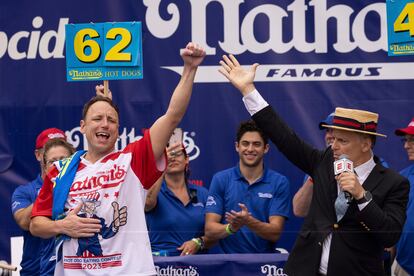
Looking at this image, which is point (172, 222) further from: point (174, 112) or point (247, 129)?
point (174, 112)

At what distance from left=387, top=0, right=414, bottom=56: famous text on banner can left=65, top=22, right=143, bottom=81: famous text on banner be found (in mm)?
1679

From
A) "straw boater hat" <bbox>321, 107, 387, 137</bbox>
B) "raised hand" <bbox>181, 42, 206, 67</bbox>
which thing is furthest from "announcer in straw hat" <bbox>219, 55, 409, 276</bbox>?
"raised hand" <bbox>181, 42, 206, 67</bbox>

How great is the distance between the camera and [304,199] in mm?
6129

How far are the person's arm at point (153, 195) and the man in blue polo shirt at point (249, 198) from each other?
0.38 meters

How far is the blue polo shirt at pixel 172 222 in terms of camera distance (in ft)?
20.8

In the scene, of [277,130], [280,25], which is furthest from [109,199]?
[280,25]

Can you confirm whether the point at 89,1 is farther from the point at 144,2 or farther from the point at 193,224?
the point at 193,224

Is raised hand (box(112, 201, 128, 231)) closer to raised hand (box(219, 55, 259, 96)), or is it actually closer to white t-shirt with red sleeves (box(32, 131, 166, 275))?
white t-shirt with red sleeves (box(32, 131, 166, 275))

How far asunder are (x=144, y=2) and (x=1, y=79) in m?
1.30

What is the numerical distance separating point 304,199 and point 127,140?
1689 millimetres

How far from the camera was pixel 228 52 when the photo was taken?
7020mm

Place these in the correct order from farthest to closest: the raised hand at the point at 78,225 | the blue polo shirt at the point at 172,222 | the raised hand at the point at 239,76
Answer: the blue polo shirt at the point at 172,222, the raised hand at the point at 239,76, the raised hand at the point at 78,225

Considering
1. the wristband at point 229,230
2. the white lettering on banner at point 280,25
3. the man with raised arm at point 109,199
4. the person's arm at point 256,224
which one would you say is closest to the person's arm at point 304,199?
the person's arm at point 256,224

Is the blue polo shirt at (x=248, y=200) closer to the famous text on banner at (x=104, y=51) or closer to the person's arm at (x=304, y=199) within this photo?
the person's arm at (x=304, y=199)
